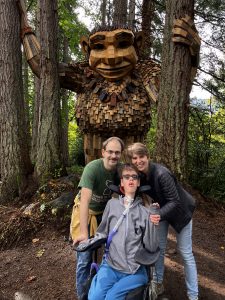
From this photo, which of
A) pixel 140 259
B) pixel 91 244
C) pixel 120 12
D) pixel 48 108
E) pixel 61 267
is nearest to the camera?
pixel 140 259

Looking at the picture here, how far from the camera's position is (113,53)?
419 centimetres

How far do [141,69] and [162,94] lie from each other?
0.45m

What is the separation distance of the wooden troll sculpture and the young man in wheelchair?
179cm


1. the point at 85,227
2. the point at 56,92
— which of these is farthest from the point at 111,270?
the point at 56,92

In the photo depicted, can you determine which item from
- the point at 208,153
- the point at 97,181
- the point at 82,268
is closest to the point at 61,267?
the point at 82,268

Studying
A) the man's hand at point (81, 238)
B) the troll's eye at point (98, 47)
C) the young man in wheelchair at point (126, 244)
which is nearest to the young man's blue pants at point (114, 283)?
the young man in wheelchair at point (126, 244)

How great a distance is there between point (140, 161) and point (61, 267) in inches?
77.6

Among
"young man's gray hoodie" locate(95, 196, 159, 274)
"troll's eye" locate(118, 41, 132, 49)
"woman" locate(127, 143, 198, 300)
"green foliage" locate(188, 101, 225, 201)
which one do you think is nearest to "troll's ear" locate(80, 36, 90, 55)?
"troll's eye" locate(118, 41, 132, 49)

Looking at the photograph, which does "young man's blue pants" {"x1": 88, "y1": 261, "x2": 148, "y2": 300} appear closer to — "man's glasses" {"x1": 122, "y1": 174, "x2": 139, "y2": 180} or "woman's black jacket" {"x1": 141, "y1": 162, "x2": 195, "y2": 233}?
"woman's black jacket" {"x1": 141, "y1": 162, "x2": 195, "y2": 233}

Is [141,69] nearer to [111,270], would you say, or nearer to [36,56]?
[36,56]

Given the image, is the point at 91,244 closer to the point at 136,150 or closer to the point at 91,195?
the point at 91,195

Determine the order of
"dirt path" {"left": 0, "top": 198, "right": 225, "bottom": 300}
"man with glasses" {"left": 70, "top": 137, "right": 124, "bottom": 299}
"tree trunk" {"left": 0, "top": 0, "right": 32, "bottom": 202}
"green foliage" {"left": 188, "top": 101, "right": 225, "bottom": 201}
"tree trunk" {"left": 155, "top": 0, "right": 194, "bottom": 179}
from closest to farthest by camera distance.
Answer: "man with glasses" {"left": 70, "top": 137, "right": 124, "bottom": 299} < "dirt path" {"left": 0, "top": 198, "right": 225, "bottom": 300} < "tree trunk" {"left": 155, "top": 0, "right": 194, "bottom": 179} < "tree trunk" {"left": 0, "top": 0, "right": 32, "bottom": 202} < "green foliage" {"left": 188, "top": 101, "right": 225, "bottom": 201}

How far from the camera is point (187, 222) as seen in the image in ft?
9.46

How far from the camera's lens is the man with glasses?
9.25 feet
